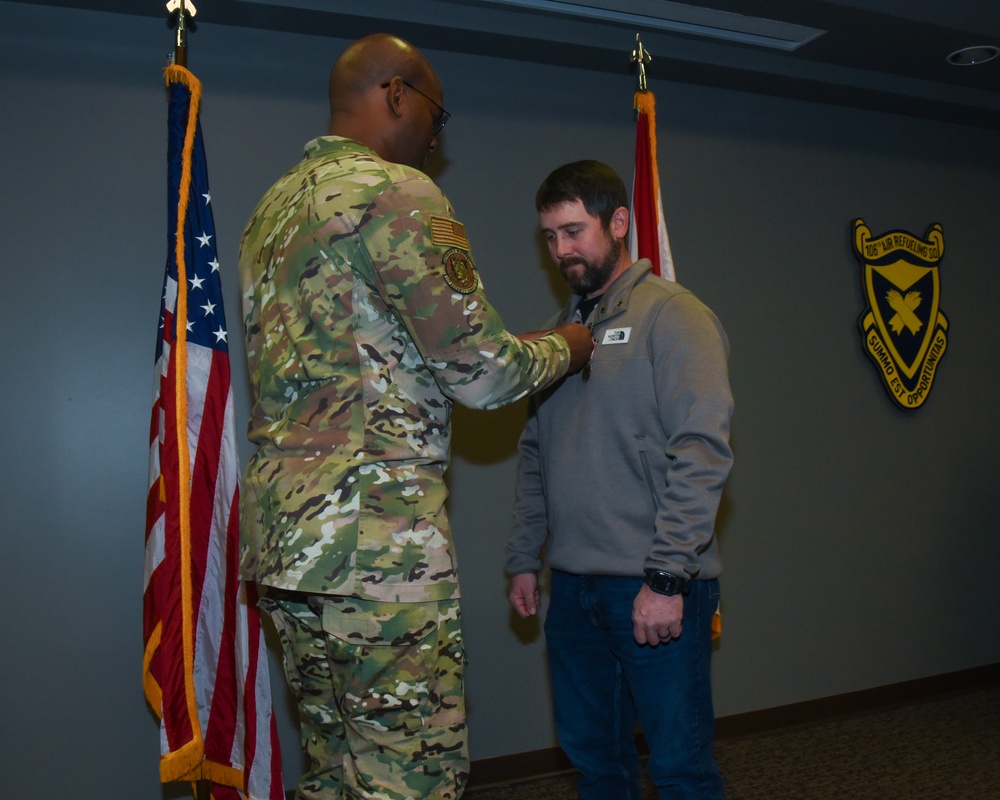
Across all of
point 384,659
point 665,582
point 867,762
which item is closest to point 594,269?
point 665,582

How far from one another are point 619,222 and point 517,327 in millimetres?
1059

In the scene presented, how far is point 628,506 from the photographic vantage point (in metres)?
1.76

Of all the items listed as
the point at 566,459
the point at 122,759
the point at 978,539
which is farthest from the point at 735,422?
the point at 122,759

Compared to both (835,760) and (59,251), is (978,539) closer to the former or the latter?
(835,760)

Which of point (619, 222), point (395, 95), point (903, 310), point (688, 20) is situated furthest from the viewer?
point (903, 310)

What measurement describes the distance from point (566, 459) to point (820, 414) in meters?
1.97

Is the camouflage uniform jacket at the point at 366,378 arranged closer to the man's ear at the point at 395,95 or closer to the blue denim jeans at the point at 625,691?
the man's ear at the point at 395,95

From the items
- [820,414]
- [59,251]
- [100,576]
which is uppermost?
[59,251]

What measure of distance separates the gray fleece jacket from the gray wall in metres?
0.08

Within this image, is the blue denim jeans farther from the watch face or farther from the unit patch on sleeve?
the unit patch on sleeve

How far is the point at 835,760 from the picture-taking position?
9.69ft

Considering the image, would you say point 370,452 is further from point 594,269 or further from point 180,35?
point 180,35

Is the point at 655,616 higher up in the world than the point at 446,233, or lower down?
lower down

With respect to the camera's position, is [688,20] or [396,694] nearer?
[396,694]
